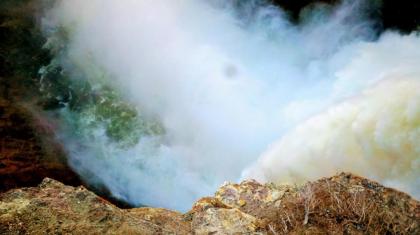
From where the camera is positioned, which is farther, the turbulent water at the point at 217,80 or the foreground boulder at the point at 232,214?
the turbulent water at the point at 217,80

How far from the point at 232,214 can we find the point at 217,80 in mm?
5954

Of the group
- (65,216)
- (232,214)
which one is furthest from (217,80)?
(65,216)

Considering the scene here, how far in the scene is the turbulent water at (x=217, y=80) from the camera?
7125mm

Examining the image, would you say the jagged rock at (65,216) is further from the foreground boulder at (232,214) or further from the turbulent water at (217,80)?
the turbulent water at (217,80)

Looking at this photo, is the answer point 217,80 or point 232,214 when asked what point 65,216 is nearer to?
point 232,214

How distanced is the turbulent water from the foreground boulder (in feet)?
8.86

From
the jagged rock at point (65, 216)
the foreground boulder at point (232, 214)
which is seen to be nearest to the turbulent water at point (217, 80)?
the foreground boulder at point (232, 214)

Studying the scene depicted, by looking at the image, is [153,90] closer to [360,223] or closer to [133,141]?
[133,141]

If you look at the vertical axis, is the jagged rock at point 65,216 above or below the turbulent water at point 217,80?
below

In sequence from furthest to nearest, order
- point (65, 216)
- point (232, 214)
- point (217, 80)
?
point (217, 80) → point (232, 214) → point (65, 216)

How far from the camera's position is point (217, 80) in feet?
30.0

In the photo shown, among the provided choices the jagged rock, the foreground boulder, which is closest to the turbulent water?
the foreground boulder

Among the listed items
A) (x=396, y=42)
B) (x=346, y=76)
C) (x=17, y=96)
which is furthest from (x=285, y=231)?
(x=17, y=96)

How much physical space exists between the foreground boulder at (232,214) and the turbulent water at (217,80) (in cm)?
270
